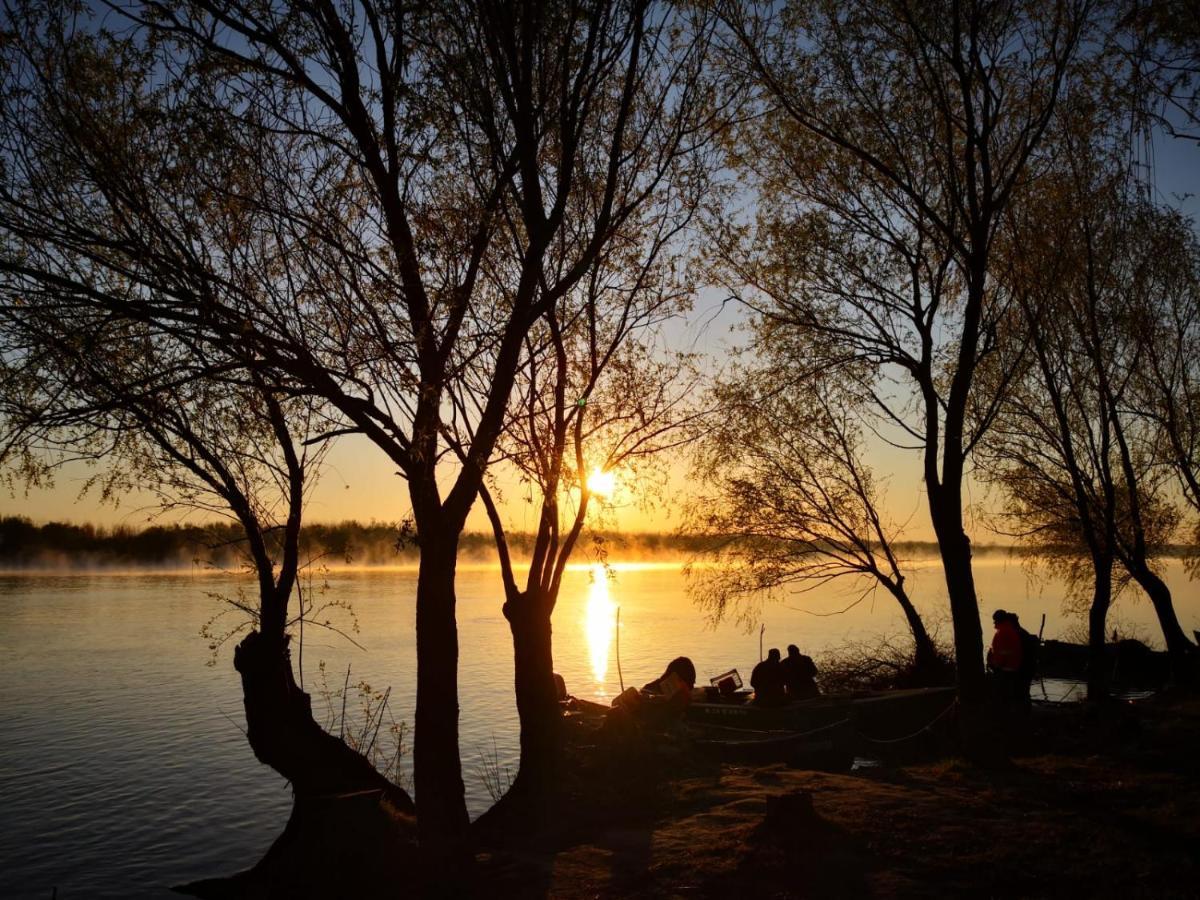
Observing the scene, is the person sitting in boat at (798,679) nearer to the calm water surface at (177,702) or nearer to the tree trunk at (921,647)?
the tree trunk at (921,647)

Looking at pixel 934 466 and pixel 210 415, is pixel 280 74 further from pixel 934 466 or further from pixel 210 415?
pixel 934 466

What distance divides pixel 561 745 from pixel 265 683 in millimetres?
5003

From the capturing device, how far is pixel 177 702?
27.5m

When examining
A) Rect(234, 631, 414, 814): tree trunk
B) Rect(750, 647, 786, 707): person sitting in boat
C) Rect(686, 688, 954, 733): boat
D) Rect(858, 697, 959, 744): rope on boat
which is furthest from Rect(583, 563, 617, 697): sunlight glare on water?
Rect(858, 697, 959, 744): rope on boat

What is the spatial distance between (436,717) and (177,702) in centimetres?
2172

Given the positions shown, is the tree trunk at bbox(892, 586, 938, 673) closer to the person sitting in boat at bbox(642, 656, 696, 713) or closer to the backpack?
the backpack

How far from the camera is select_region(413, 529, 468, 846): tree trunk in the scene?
390 inches

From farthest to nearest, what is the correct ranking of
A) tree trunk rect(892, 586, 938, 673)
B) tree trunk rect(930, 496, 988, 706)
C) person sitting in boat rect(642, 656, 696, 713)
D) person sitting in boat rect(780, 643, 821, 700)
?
1. tree trunk rect(892, 586, 938, 673)
2. person sitting in boat rect(780, 643, 821, 700)
3. person sitting in boat rect(642, 656, 696, 713)
4. tree trunk rect(930, 496, 988, 706)

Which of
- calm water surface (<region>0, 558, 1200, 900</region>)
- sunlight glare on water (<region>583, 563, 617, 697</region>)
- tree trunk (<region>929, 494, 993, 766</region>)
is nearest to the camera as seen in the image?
tree trunk (<region>929, 494, 993, 766</region>)

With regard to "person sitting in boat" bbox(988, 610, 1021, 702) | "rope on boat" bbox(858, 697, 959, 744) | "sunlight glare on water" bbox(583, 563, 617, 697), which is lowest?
"sunlight glare on water" bbox(583, 563, 617, 697)

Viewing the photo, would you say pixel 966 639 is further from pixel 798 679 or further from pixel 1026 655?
pixel 798 679

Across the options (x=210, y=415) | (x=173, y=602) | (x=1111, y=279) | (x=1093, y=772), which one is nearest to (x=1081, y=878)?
(x=1093, y=772)

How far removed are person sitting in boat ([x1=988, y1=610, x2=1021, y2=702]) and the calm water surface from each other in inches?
318

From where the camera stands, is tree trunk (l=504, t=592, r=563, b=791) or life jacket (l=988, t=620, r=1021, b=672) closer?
tree trunk (l=504, t=592, r=563, b=791)
